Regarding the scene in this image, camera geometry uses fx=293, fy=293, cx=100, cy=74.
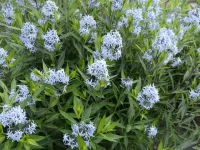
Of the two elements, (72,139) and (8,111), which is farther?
(72,139)

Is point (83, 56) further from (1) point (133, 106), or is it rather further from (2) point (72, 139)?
(2) point (72, 139)

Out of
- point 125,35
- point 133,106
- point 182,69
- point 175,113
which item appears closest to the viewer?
point 133,106

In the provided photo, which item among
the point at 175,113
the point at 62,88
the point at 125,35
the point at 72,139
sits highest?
the point at 125,35

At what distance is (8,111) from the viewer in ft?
6.38

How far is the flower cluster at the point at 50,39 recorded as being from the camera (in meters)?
2.52

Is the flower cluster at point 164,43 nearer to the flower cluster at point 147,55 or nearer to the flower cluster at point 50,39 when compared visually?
the flower cluster at point 147,55

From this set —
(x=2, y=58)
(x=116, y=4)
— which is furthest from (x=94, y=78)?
(x=116, y=4)

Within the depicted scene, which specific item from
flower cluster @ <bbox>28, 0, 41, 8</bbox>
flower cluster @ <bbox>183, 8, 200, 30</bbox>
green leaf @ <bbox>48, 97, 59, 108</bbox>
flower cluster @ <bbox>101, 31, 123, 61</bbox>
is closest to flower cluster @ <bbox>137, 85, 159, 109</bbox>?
flower cluster @ <bbox>101, 31, 123, 61</bbox>

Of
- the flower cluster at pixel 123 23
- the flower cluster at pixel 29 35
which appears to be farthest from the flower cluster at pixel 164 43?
the flower cluster at pixel 29 35

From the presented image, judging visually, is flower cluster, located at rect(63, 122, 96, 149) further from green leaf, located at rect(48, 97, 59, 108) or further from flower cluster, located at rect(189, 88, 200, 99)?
flower cluster, located at rect(189, 88, 200, 99)

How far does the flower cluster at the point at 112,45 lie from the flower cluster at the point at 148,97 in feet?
1.24

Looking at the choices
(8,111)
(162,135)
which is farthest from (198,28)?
(8,111)

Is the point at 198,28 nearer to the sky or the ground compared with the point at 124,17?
nearer to the sky

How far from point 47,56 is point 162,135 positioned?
147cm
